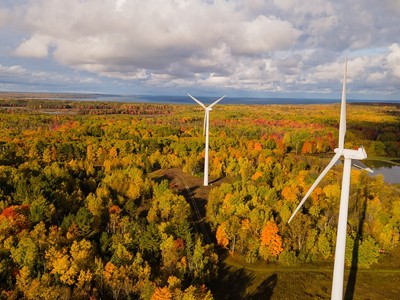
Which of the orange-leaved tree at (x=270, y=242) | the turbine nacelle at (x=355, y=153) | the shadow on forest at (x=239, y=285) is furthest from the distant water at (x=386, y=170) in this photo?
the turbine nacelle at (x=355, y=153)

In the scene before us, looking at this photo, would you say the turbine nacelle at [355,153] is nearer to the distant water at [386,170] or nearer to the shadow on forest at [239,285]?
the shadow on forest at [239,285]

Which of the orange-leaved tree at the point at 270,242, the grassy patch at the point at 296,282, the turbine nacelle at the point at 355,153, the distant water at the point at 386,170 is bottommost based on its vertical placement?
the grassy patch at the point at 296,282

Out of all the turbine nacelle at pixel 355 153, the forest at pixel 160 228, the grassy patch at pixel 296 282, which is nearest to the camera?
the turbine nacelle at pixel 355 153

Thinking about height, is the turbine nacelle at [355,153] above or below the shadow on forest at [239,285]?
above

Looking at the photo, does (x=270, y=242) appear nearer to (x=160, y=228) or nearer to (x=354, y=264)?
(x=354, y=264)

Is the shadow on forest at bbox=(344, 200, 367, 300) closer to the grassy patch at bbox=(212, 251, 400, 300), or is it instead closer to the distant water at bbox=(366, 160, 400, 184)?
the grassy patch at bbox=(212, 251, 400, 300)

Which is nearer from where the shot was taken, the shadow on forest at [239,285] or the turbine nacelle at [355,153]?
the turbine nacelle at [355,153]

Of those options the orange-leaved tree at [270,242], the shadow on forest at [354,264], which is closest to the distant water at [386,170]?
the shadow on forest at [354,264]

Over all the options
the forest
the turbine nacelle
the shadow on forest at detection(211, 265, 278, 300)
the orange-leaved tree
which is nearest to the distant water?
the forest

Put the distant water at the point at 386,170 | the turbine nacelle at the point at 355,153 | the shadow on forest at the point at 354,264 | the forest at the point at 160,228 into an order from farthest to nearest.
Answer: the distant water at the point at 386,170 → the shadow on forest at the point at 354,264 → the forest at the point at 160,228 → the turbine nacelle at the point at 355,153
